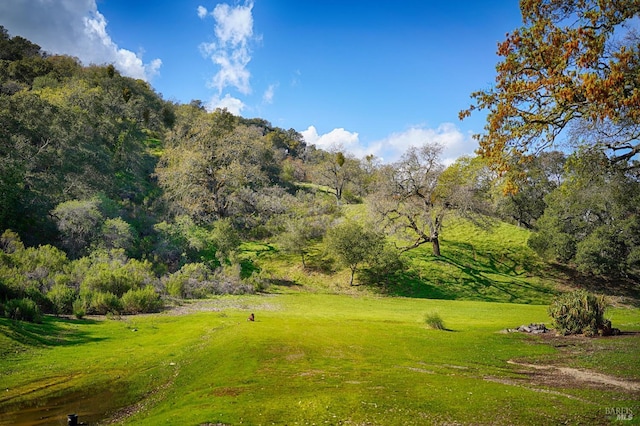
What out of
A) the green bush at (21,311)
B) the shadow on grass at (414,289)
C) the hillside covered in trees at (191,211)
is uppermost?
the hillside covered in trees at (191,211)

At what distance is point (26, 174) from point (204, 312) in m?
24.7

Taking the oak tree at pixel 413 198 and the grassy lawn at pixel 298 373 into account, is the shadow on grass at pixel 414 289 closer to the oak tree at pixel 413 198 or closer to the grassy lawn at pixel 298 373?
the oak tree at pixel 413 198

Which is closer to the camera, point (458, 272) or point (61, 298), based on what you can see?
point (61, 298)

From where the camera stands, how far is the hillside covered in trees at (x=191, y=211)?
922 inches

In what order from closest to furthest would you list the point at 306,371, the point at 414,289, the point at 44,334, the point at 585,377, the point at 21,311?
the point at 585,377
the point at 306,371
the point at 44,334
the point at 21,311
the point at 414,289

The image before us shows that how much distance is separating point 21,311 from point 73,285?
23.8 ft

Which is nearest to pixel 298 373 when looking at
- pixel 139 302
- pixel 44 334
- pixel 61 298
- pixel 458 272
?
pixel 44 334

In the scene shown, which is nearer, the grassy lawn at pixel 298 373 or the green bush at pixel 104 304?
the grassy lawn at pixel 298 373

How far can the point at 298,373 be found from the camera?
11.5m

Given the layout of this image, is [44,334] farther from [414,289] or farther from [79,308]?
[414,289]

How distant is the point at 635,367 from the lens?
11.6 metres

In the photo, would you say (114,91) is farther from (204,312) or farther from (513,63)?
(513,63)

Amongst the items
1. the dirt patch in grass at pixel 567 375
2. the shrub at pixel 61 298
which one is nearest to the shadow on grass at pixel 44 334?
the shrub at pixel 61 298

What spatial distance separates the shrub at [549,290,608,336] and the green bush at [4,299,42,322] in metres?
23.7
